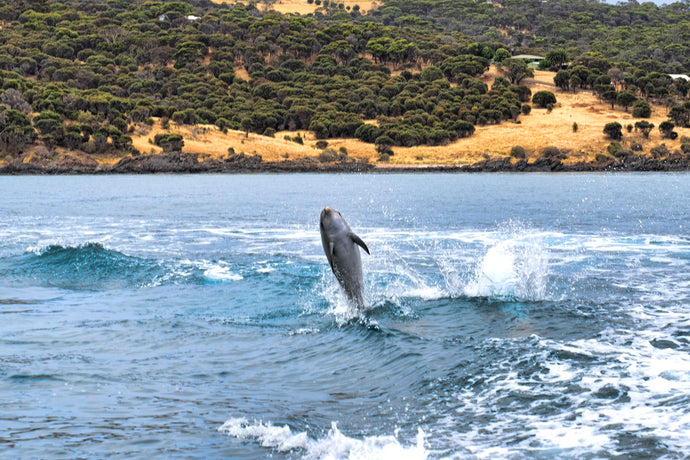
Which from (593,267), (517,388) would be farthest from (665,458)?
(593,267)

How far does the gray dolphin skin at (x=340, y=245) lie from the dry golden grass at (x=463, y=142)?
253 feet

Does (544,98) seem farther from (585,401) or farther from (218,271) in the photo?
(585,401)

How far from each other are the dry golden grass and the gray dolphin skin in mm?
77034

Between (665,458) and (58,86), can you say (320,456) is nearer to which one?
(665,458)

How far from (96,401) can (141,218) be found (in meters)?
30.0

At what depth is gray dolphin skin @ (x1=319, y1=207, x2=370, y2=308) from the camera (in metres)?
13.0

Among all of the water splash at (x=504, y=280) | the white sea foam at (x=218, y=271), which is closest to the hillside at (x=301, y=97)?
the white sea foam at (x=218, y=271)

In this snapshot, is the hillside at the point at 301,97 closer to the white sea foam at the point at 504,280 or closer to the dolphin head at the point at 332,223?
the white sea foam at the point at 504,280

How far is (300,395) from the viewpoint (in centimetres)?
994

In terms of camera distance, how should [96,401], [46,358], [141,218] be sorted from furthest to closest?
[141,218], [46,358], [96,401]

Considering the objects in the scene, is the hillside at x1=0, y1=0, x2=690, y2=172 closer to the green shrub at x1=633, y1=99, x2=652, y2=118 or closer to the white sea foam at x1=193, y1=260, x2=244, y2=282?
the green shrub at x1=633, y1=99, x2=652, y2=118

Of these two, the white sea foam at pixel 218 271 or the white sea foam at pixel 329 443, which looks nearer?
the white sea foam at pixel 329 443

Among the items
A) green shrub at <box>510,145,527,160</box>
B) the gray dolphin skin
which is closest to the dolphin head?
the gray dolphin skin

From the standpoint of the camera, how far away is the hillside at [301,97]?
3514 inches
